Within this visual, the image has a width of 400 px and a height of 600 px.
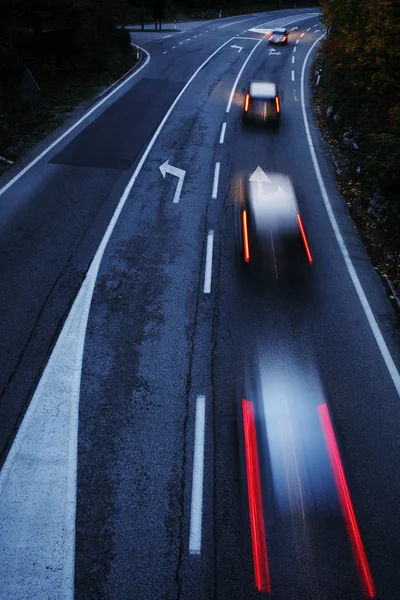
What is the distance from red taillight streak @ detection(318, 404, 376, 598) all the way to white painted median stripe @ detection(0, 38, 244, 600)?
3.71 meters

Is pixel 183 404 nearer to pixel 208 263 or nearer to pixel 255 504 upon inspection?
pixel 255 504

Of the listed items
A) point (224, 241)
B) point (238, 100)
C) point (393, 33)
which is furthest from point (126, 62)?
point (224, 241)

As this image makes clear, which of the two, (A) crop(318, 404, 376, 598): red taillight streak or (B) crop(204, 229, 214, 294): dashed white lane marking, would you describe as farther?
(B) crop(204, 229, 214, 294): dashed white lane marking

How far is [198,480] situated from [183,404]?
1469mm

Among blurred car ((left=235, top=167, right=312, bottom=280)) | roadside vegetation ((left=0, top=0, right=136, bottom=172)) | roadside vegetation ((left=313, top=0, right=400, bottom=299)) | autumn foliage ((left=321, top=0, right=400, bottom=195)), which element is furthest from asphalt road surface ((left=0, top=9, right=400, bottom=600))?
roadside vegetation ((left=0, top=0, right=136, bottom=172))

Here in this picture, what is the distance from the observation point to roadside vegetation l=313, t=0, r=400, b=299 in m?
12.6

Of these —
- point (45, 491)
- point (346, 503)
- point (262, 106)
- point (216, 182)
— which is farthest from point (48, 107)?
point (346, 503)

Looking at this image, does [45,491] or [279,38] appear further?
[279,38]

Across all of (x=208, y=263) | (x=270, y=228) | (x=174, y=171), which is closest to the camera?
(x=208, y=263)

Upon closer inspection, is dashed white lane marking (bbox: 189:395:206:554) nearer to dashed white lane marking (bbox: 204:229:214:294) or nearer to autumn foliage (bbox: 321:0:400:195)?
dashed white lane marking (bbox: 204:229:214:294)

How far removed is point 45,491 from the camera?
19.7 ft

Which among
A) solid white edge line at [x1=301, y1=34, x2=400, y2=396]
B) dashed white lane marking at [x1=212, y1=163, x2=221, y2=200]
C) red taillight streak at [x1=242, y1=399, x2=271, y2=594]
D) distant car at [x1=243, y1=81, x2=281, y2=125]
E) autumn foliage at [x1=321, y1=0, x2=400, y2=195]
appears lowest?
red taillight streak at [x1=242, y1=399, x2=271, y2=594]

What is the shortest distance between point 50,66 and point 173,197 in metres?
16.6

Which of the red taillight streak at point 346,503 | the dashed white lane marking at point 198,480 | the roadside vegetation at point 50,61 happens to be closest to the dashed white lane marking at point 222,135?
the roadside vegetation at point 50,61
